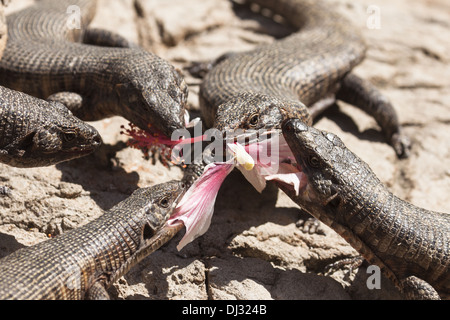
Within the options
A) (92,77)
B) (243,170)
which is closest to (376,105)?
(243,170)

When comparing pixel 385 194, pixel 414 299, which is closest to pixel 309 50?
pixel 385 194

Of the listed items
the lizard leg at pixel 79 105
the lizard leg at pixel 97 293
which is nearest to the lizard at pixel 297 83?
the lizard leg at pixel 79 105

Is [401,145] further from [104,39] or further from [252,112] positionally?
[104,39]

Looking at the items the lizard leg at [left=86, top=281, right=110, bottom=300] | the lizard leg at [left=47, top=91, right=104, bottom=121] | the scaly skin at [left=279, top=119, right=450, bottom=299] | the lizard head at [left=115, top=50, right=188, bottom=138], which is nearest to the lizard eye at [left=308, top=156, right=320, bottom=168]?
the scaly skin at [left=279, top=119, right=450, bottom=299]

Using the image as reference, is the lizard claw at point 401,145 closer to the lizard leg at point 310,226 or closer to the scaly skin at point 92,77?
the lizard leg at point 310,226

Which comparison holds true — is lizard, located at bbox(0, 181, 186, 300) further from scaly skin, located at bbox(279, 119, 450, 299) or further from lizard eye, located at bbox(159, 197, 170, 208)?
scaly skin, located at bbox(279, 119, 450, 299)

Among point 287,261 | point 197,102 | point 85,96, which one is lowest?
point 287,261
